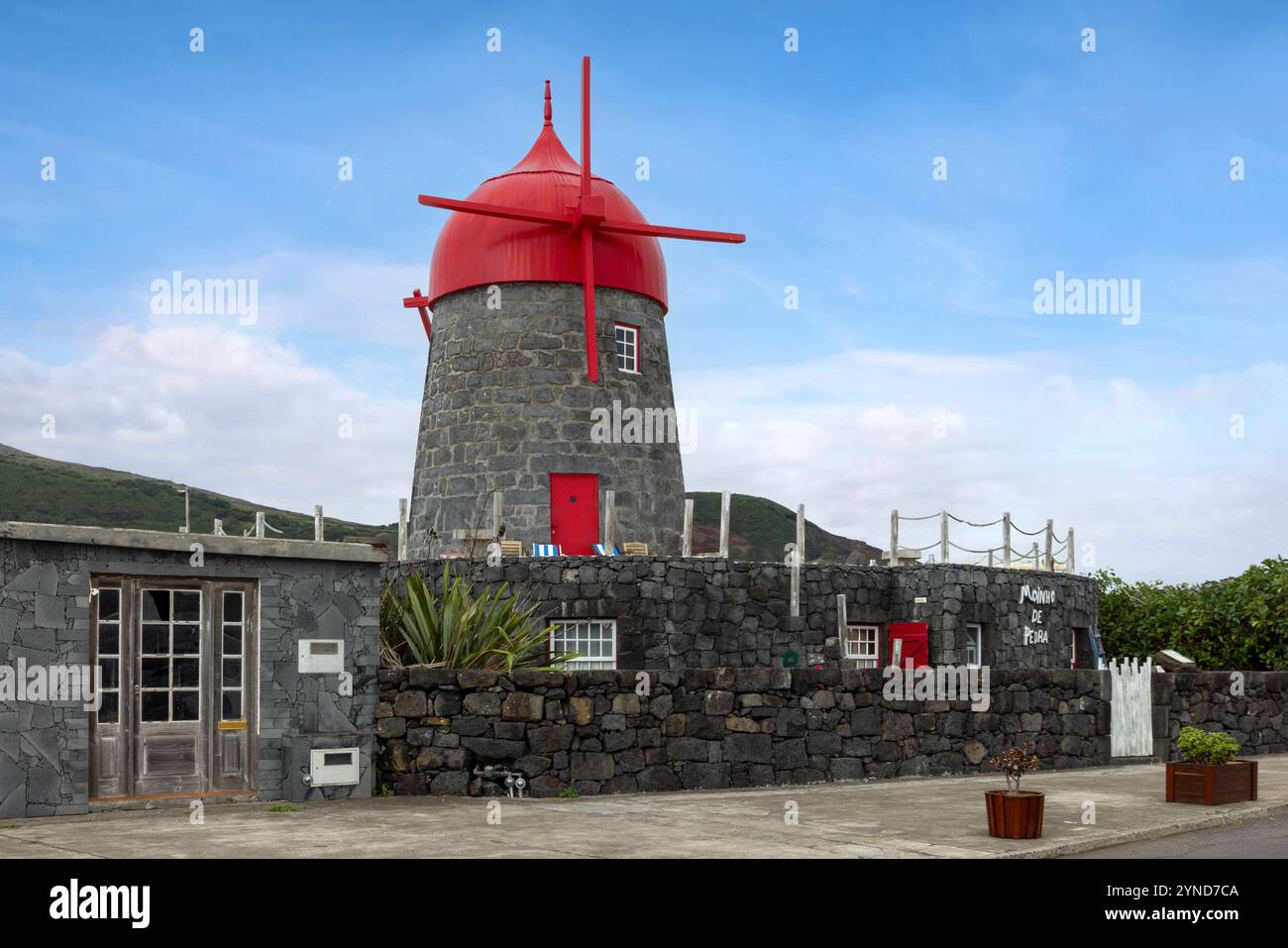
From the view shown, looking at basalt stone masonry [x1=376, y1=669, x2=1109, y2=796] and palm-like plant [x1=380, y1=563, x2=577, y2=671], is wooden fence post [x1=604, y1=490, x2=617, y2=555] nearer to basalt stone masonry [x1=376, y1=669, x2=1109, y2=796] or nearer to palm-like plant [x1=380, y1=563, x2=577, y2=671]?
basalt stone masonry [x1=376, y1=669, x2=1109, y2=796]

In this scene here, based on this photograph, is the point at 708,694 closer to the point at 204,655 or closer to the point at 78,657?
the point at 204,655

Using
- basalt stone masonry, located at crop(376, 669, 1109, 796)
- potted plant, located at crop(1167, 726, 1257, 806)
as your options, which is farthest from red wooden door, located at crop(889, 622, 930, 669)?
potted plant, located at crop(1167, 726, 1257, 806)

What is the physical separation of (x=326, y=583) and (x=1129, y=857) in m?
8.07

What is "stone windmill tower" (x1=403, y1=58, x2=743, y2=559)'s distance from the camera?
2623cm

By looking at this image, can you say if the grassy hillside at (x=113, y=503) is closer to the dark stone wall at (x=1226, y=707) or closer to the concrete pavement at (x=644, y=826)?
the dark stone wall at (x=1226, y=707)

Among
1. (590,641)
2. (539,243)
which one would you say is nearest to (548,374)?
(539,243)

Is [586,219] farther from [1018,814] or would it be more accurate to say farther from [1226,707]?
[1018,814]

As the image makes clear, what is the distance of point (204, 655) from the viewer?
13.7 m

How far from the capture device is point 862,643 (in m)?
25.8

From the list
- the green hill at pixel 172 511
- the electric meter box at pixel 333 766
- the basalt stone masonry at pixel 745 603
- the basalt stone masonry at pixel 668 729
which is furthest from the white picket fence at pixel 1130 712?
the green hill at pixel 172 511

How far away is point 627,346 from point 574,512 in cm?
361

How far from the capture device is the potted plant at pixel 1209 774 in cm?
1438

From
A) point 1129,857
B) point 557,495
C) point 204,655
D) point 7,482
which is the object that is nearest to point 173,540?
point 204,655

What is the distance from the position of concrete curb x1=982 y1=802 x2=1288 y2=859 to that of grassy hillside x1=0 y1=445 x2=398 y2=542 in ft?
213
